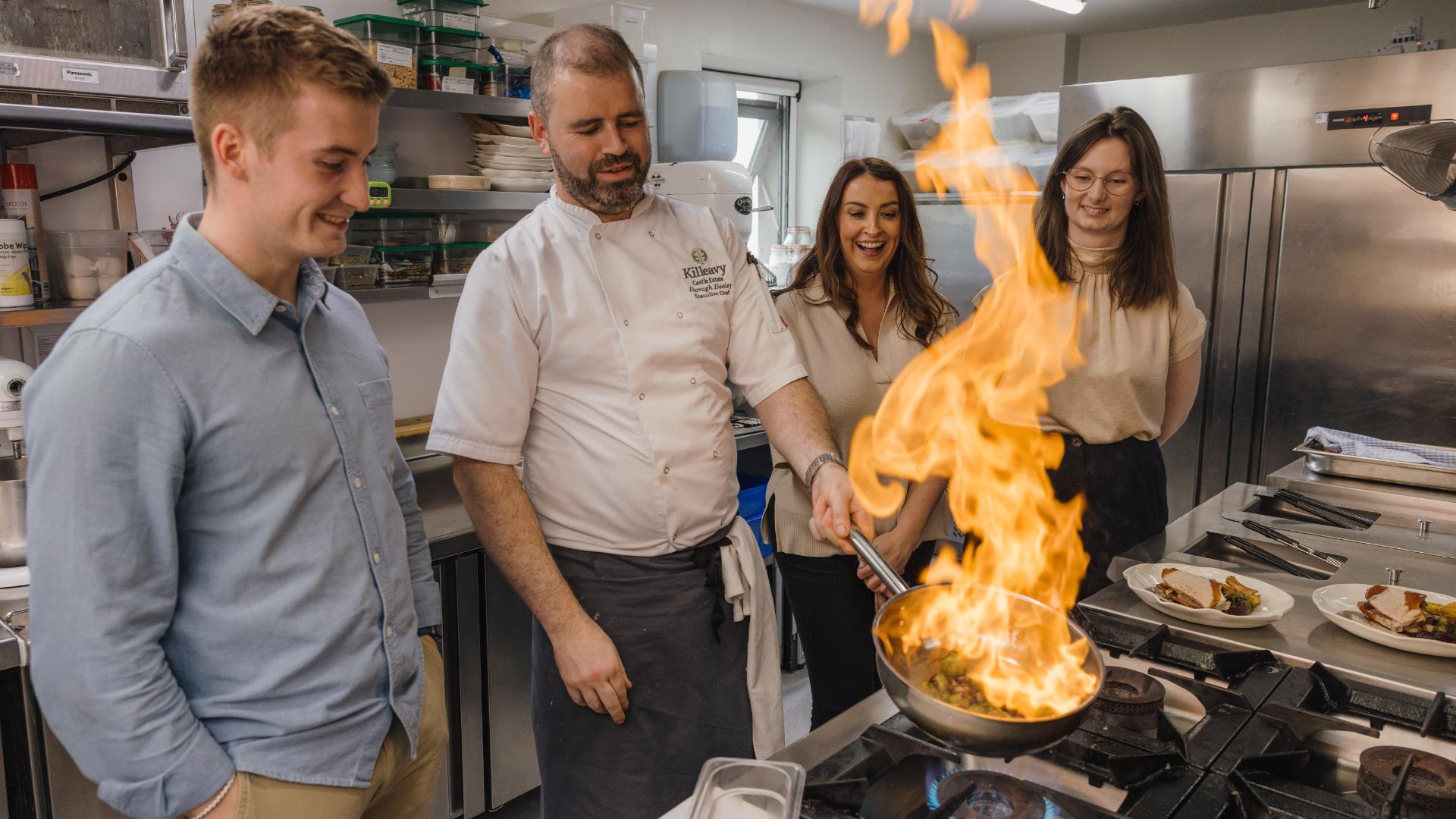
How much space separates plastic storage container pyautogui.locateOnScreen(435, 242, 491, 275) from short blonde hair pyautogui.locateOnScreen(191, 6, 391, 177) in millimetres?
1829

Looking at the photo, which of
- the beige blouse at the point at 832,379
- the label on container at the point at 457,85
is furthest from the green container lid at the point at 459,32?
the beige blouse at the point at 832,379

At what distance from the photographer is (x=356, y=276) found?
2.71 meters

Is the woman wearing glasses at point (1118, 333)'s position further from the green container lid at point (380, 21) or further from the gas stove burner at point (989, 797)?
the green container lid at point (380, 21)

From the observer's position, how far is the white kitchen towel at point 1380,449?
2379 millimetres

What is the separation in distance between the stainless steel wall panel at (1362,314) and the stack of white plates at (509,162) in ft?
9.06

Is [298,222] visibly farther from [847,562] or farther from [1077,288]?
[1077,288]

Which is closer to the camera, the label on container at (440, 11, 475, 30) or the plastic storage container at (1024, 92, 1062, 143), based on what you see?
the label on container at (440, 11, 475, 30)

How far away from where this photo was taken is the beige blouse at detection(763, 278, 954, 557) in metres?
2.14

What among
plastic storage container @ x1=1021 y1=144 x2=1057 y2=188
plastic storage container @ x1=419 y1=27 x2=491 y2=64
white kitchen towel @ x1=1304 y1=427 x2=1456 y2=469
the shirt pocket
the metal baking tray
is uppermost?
plastic storage container @ x1=419 y1=27 x2=491 y2=64

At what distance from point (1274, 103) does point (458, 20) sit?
9.61 feet

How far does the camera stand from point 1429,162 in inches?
71.3

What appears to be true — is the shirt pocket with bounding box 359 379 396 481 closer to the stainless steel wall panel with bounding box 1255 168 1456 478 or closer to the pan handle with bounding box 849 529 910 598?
the pan handle with bounding box 849 529 910 598

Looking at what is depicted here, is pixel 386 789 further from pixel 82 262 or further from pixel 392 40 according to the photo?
pixel 392 40

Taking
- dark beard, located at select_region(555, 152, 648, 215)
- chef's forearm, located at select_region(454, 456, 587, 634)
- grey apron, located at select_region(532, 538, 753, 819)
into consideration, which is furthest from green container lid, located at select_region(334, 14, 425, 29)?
grey apron, located at select_region(532, 538, 753, 819)
